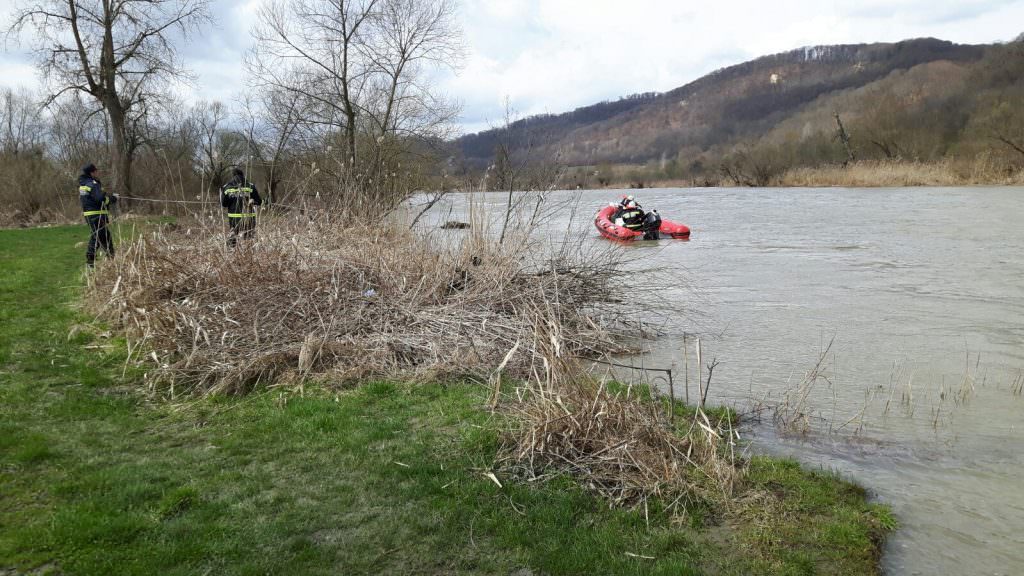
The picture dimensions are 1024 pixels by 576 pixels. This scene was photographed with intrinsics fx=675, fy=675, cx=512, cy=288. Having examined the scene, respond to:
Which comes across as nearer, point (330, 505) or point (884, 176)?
point (330, 505)

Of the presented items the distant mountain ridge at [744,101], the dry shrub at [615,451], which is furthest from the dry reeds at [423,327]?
the distant mountain ridge at [744,101]

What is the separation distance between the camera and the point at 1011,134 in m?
38.8

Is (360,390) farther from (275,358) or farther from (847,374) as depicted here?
(847,374)

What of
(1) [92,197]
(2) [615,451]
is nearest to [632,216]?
(1) [92,197]

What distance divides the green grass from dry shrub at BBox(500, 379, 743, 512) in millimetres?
166

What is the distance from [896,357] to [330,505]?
24.1 ft

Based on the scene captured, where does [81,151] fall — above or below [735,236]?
above

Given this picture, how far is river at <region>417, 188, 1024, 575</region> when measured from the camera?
15.2ft

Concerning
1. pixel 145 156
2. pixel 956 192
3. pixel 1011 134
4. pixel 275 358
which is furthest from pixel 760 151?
pixel 275 358

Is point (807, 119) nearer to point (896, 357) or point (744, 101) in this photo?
point (744, 101)

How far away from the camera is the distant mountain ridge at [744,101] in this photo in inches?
4242

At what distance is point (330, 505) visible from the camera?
4090 millimetres

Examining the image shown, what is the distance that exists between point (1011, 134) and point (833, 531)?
45195 mm

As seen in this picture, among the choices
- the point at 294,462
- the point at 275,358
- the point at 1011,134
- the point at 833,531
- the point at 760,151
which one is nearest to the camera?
the point at 833,531
